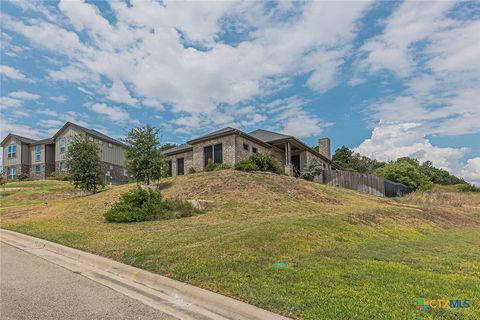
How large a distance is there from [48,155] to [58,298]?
157 ft

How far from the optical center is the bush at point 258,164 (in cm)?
2384

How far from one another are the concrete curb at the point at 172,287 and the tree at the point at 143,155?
12605mm

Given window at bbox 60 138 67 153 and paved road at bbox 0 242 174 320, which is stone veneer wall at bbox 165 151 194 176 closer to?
window at bbox 60 138 67 153

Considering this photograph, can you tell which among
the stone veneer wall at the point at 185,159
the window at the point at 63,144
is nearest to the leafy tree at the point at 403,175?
the stone veneer wall at the point at 185,159

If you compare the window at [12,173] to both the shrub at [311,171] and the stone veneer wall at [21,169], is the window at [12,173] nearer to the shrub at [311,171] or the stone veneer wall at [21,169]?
the stone veneer wall at [21,169]

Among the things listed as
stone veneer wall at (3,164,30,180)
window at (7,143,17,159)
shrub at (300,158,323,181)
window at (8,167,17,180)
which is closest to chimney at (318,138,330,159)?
shrub at (300,158,323,181)

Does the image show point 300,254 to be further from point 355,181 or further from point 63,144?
point 63,144

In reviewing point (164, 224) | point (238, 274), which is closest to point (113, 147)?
point (164, 224)

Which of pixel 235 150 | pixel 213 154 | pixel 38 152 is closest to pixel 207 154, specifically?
pixel 213 154

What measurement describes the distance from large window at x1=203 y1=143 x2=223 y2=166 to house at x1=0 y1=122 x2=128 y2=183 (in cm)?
1965

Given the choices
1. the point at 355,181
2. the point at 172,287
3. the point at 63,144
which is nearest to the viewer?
the point at 172,287

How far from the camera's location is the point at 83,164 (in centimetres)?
2347

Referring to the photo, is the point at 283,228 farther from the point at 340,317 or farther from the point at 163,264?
the point at 340,317

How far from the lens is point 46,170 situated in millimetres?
45250
